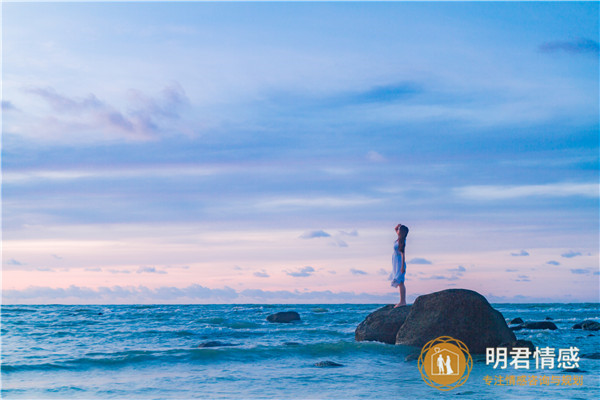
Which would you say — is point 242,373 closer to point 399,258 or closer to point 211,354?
point 211,354

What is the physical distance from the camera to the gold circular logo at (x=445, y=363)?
1133 centimetres

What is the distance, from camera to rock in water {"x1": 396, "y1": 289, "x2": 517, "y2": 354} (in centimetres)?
1472

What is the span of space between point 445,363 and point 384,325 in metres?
3.79

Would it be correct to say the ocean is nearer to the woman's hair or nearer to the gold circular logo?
the gold circular logo

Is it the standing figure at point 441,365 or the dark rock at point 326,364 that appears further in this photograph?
the dark rock at point 326,364

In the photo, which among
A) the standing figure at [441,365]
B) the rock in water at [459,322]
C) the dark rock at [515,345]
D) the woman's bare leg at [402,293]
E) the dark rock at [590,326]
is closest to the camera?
the standing figure at [441,365]

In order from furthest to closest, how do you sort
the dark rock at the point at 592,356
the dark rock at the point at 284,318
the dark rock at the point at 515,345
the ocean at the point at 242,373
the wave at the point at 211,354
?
1. the dark rock at the point at 284,318
2. the dark rock at the point at 592,356
3. the wave at the point at 211,354
4. the dark rock at the point at 515,345
5. the ocean at the point at 242,373

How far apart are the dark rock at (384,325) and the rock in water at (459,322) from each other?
1.25m

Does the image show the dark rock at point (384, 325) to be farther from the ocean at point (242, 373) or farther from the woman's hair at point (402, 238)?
the woman's hair at point (402, 238)

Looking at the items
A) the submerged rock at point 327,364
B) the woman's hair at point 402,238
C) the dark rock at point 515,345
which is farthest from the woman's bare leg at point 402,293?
the submerged rock at point 327,364

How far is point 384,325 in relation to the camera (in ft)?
56.0

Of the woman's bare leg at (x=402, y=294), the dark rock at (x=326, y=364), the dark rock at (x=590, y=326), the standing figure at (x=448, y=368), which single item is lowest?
the dark rock at (x=590, y=326)

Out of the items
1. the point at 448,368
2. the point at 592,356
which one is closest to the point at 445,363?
the point at 448,368

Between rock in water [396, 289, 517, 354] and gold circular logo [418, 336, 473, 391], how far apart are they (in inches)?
8.4
